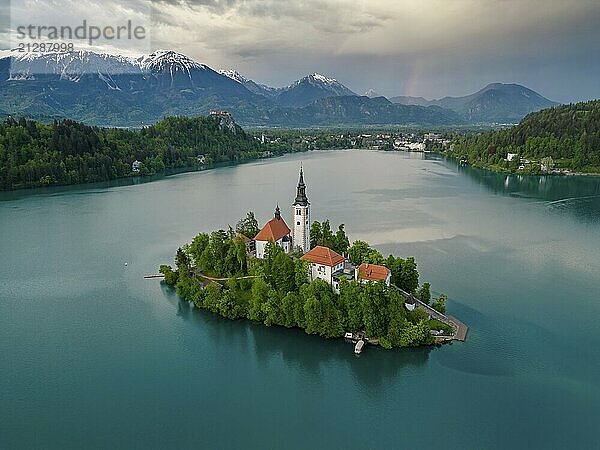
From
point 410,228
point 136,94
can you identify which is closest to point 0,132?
point 410,228

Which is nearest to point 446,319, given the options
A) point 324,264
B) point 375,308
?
point 375,308

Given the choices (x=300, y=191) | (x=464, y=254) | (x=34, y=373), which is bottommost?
(x=34, y=373)

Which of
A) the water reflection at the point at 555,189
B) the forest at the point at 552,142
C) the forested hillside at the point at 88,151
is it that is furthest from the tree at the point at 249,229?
the forest at the point at 552,142

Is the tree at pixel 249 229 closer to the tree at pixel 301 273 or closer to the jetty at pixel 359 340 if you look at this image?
the tree at pixel 301 273

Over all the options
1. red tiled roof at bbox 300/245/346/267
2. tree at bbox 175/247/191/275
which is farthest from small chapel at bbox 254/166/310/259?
tree at bbox 175/247/191/275

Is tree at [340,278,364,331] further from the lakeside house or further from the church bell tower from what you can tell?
the church bell tower

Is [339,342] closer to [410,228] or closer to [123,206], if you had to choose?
[410,228]

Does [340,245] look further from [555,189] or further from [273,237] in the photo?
[555,189]

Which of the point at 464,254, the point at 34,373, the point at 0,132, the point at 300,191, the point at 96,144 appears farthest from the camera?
the point at 96,144
